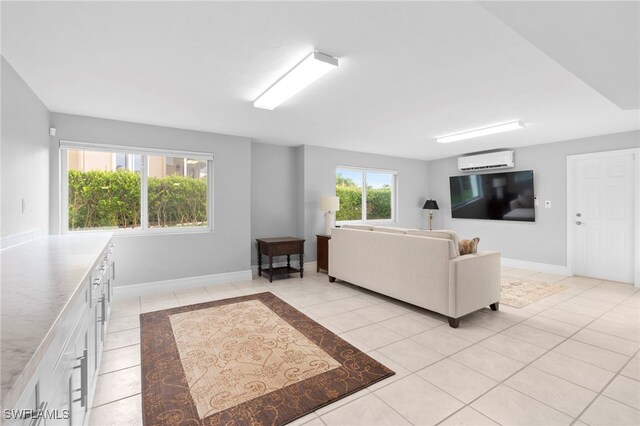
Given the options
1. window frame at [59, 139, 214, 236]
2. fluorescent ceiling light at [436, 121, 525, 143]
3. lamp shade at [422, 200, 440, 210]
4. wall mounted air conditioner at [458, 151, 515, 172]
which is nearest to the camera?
window frame at [59, 139, 214, 236]

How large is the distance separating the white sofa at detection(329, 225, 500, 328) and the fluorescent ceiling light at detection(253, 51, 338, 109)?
6.74 feet

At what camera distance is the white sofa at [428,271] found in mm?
3045

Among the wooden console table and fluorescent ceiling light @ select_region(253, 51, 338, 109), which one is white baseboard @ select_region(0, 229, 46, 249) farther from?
the wooden console table

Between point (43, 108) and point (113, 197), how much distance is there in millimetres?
1219

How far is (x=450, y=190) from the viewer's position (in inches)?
274

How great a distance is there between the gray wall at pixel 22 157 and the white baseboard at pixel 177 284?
1.17 metres

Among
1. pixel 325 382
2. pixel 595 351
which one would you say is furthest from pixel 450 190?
pixel 325 382

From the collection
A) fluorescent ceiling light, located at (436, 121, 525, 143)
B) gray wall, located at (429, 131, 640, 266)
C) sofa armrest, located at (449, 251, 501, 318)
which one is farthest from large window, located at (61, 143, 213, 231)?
gray wall, located at (429, 131, 640, 266)

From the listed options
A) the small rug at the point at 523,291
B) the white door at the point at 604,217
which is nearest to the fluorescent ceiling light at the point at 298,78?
the small rug at the point at 523,291

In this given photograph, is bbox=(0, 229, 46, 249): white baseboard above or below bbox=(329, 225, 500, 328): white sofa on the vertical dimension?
above

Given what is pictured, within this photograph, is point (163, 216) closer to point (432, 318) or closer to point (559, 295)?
point (432, 318)

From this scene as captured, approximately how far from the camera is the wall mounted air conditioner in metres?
5.76

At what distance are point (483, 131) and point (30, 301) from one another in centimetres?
510

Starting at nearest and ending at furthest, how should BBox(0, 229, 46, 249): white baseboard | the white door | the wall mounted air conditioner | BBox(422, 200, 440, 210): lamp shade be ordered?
BBox(0, 229, 46, 249): white baseboard < the white door < the wall mounted air conditioner < BBox(422, 200, 440, 210): lamp shade
